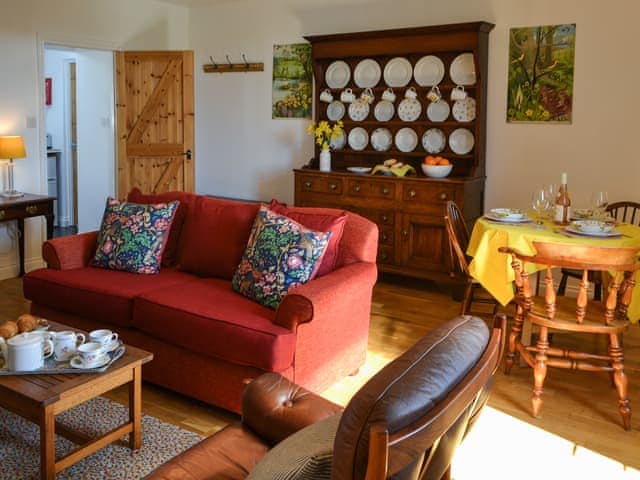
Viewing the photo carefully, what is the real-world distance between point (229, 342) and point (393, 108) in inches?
139

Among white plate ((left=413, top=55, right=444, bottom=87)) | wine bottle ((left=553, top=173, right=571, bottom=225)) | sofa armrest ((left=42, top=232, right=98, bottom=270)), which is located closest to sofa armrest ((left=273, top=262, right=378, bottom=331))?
wine bottle ((left=553, top=173, right=571, bottom=225))

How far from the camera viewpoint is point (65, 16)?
6.02m

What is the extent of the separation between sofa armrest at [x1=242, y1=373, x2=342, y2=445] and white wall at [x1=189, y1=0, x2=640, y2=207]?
3684 millimetres

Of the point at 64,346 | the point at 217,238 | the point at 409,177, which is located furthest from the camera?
the point at 409,177

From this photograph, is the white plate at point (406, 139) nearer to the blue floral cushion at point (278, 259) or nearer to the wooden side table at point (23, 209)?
the blue floral cushion at point (278, 259)

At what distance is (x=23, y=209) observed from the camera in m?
5.41

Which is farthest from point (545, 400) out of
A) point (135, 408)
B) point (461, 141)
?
point (461, 141)

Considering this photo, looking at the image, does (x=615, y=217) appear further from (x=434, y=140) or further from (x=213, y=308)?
(x=213, y=308)

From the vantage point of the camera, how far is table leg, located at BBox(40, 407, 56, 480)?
2.40 meters

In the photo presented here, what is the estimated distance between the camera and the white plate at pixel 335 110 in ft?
20.5

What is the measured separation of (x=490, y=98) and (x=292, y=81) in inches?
78.8

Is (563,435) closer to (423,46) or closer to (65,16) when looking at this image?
(423,46)

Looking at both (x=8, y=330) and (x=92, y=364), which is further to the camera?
(x=8, y=330)

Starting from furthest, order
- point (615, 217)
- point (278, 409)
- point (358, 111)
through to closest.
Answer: point (358, 111) < point (615, 217) < point (278, 409)
